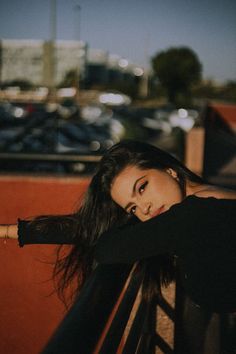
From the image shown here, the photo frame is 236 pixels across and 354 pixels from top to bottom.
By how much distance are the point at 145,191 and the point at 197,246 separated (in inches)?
15.4

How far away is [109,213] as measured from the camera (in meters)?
2.09

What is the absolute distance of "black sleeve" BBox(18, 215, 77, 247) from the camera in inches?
77.8

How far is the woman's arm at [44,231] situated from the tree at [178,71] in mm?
49262

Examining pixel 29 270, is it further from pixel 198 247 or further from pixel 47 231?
pixel 198 247

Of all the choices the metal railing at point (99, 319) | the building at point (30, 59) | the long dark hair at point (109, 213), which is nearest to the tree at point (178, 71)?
the building at point (30, 59)

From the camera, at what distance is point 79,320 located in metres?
1.00

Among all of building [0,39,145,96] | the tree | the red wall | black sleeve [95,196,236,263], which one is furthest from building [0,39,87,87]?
black sleeve [95,196,236,263]

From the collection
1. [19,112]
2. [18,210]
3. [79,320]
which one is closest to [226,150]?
[18,210]

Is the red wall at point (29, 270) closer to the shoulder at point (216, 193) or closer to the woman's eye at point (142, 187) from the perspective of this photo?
the woman's eye at point (142, 187)

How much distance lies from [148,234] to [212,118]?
18543 mm

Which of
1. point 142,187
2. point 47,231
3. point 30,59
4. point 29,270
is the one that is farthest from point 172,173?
point 30,59

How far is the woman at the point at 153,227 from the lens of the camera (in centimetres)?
156

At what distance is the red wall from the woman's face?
126 cm

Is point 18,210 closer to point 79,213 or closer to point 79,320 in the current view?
point 79,213
